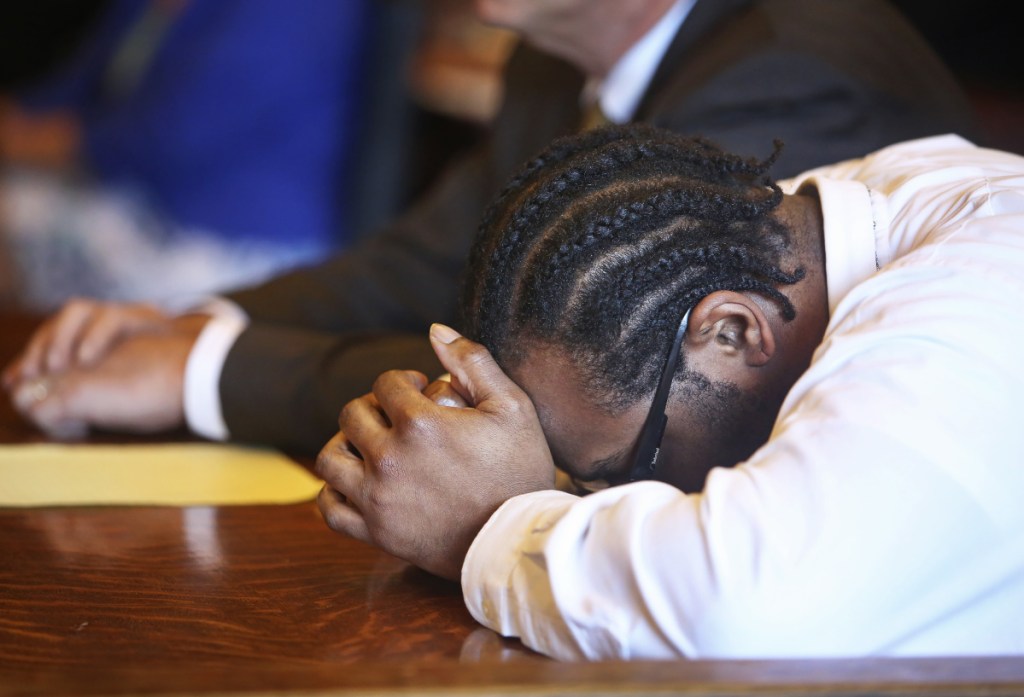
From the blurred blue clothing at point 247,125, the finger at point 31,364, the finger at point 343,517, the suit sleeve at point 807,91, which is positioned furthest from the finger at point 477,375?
the blurred blue clothing at point 247,125

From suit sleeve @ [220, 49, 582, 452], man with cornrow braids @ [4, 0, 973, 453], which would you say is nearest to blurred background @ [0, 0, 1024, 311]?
suit sleeve @ [220, 49, 582, 452]

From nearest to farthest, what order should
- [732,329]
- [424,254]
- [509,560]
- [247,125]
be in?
[509,560], [732,329], [424,254], [247,125]

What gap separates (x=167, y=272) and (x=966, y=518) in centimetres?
251

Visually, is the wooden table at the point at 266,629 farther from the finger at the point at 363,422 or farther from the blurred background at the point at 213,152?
the blurred background at the point at 213,152

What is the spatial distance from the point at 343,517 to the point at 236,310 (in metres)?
0.85

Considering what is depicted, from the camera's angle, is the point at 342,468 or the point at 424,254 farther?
the point at 424,254

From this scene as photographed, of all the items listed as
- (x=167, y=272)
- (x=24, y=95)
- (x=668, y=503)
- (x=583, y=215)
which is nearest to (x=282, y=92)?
(x=167, y=272)

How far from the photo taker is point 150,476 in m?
Answer: 1.10

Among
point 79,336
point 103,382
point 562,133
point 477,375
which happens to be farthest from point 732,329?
point 79,336

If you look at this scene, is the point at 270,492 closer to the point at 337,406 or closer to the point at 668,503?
the point at 337,406

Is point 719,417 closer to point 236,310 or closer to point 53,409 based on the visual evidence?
point 53,409

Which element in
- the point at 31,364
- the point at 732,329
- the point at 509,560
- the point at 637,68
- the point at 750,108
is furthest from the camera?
the point at 637,68

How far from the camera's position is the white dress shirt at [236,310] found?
1.25 m

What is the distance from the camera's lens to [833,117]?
1241 mm
